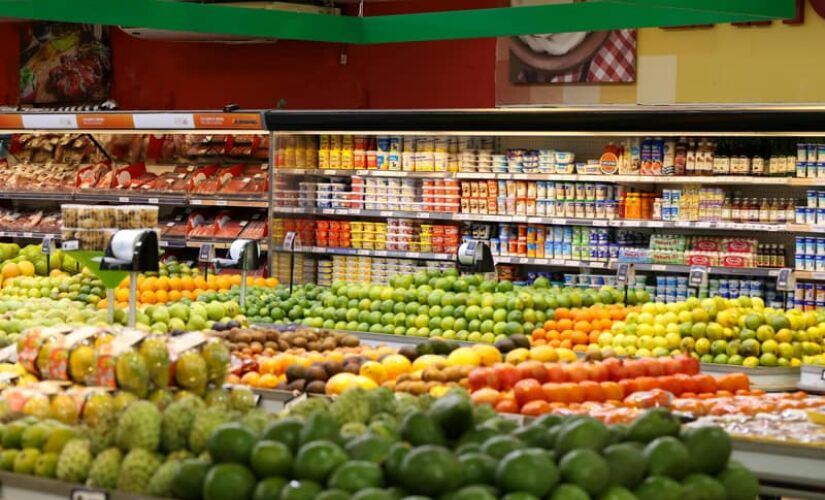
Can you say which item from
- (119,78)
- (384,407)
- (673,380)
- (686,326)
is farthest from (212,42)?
(384,407)

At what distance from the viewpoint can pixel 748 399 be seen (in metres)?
4.88

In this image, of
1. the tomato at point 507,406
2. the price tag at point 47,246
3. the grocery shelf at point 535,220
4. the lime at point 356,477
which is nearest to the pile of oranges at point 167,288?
the price tag at point 47,246

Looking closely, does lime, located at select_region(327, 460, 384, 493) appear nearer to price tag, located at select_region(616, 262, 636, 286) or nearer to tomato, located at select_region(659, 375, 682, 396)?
tomato, located at select_region(659, 375, 682, 396)

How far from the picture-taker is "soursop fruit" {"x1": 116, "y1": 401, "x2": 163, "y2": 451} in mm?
3350

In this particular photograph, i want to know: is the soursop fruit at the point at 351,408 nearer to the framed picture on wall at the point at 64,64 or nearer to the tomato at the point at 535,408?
the tomato at the point at 535,408

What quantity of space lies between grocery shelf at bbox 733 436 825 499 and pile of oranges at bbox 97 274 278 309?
441cm

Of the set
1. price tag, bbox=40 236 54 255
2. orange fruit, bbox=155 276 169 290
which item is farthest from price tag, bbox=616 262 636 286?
price tag, bbox=40 236 54 255

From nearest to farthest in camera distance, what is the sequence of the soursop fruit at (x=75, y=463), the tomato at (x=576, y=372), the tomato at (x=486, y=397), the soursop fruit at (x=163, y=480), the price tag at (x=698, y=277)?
the soursop fruit at (x=163, y=480)
the soursop fruit at (x=75, y=463)
the tomato at (x=486, y=397)
the tomato at (x=576, y=372)
the price tag at (x=698, y=277)

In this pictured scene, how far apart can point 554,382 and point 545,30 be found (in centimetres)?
251

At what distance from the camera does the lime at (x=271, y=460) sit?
2.97 metres

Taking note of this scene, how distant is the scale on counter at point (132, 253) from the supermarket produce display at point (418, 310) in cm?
5

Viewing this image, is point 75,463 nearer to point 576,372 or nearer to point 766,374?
point 576,372

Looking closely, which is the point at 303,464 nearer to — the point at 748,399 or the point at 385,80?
the point at 748,399

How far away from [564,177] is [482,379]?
4.90 metres
